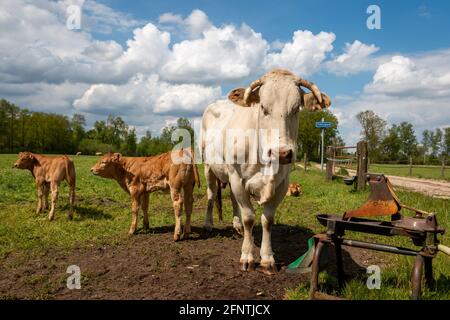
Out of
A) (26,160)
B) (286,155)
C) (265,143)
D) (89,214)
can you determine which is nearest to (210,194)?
(89,214)

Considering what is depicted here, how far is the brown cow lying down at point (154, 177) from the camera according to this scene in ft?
25.4

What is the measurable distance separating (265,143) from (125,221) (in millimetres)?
5609

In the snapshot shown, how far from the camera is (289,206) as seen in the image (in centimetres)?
1167

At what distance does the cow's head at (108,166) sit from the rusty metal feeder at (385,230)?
568 centimetres

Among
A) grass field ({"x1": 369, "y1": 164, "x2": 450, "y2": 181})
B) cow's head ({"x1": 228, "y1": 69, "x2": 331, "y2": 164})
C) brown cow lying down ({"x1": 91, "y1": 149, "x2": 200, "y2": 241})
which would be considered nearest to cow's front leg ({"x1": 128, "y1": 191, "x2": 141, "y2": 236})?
brown cow lying down ({"x1": 91, "y1": 149, "x2": 200, "y2": 241})

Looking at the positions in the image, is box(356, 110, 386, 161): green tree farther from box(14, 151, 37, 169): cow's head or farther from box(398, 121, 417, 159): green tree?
box(14, 151, 37, 169): cow's head

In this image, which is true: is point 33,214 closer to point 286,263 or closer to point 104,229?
point 104,229

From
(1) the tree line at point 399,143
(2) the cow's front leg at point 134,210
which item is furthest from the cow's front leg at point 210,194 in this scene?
(1) the tree line at point 399,143

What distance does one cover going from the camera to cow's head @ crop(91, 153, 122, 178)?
8.68 metres

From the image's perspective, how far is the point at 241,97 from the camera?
563 cm

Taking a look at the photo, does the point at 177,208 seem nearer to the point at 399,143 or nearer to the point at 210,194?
the point at 210,194

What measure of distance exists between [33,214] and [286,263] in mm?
7152

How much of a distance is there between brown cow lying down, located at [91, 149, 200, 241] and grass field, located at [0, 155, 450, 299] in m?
0.90
